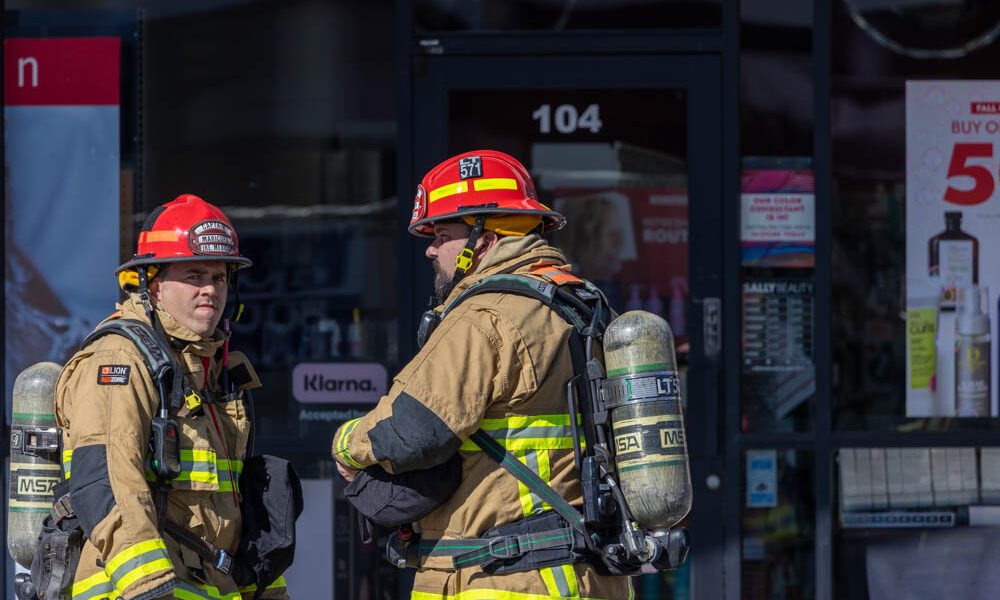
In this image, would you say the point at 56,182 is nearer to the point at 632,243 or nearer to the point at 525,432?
the point at 632,243

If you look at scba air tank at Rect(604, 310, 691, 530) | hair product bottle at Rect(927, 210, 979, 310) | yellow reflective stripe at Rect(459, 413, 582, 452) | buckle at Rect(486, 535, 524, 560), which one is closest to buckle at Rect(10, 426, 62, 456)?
yellow reflective stripe at Rect(459, 413, 582, 452)

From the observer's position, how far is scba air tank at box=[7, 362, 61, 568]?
4074mm

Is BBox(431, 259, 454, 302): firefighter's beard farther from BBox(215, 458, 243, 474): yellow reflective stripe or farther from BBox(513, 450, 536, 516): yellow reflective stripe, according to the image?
BBox(215, 458, 243, 474): yellow reflective stripe

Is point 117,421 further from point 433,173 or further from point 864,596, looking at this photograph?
point 864,596

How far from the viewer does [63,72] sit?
6.29 m

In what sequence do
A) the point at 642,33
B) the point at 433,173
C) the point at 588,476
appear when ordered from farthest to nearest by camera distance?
the point at 642,33
the point at 433,173
the point at 588,476

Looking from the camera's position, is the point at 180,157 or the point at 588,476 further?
the point at 180,157

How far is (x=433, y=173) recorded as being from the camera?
400 cm

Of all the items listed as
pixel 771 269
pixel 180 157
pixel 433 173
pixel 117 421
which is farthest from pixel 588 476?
pixel 180 157

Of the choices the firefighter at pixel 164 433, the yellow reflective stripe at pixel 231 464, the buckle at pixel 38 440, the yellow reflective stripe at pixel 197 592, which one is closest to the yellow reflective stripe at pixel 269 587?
the firefighter at pixel 164 433

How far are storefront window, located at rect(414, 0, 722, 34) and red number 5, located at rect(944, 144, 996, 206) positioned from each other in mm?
1207

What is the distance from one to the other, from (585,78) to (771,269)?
1.15 metres

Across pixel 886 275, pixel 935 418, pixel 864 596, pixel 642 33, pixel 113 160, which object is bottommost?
pixel 864 596

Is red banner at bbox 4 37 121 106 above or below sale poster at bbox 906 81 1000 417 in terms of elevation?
above
